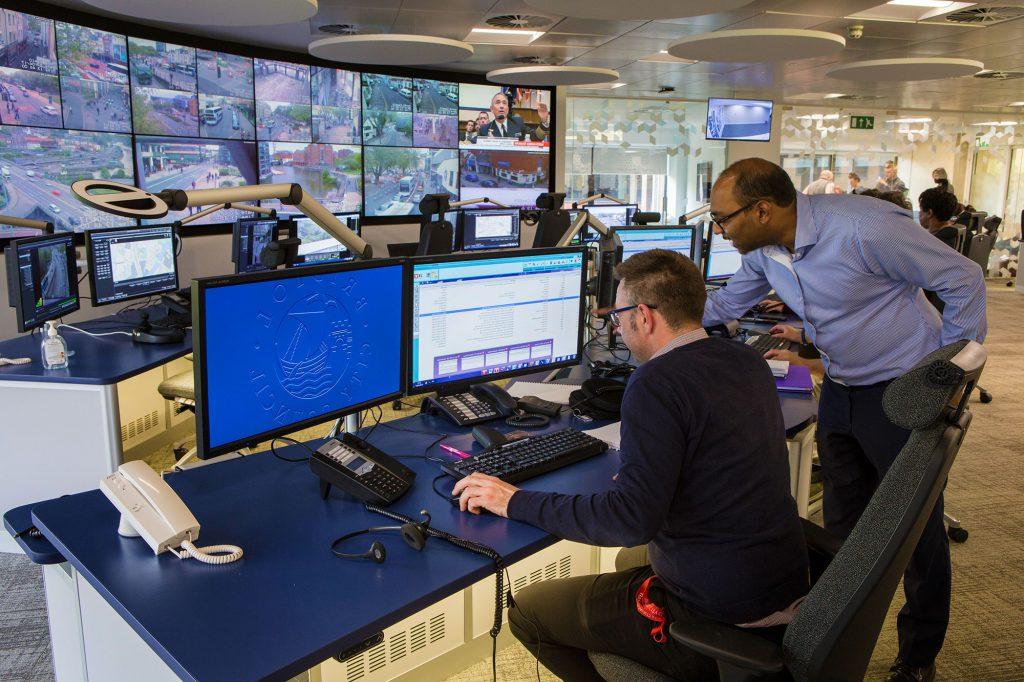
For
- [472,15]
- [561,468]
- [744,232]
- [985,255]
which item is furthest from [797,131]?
[561,468]

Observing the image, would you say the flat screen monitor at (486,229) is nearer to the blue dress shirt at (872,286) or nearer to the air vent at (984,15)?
the air vent at (984,15)

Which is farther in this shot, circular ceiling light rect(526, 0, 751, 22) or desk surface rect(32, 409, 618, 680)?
circular ceiling light rect(526, 0, 751, 22)

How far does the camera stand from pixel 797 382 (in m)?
2.65

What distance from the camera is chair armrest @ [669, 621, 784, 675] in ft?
3.96

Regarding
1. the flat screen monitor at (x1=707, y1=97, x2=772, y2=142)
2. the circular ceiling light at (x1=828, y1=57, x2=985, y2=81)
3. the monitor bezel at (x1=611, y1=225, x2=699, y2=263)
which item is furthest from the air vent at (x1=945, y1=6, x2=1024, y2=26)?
the monitor bezel at (x1=611, y1=225, x2=699, y2=263)

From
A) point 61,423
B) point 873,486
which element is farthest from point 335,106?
point 873,486

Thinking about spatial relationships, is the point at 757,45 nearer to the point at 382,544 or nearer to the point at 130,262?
the point at 130,262

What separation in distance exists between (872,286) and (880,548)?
4.33ft

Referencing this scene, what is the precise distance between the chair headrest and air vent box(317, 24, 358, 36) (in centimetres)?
640

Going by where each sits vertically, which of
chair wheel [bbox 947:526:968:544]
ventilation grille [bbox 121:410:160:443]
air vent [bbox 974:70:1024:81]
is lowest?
chair wheel [bbox 947:526:968:544]

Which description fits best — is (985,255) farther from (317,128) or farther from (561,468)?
(561,468)

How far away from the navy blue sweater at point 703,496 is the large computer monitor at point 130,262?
3.28 meters

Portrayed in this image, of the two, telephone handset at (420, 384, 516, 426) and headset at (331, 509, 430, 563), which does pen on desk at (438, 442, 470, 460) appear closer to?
telephone handset at (420, 384, 516, 426)

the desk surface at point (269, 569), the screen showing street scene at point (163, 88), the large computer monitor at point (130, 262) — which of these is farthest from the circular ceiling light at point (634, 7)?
the screen showing street scene at point (163, 88)
